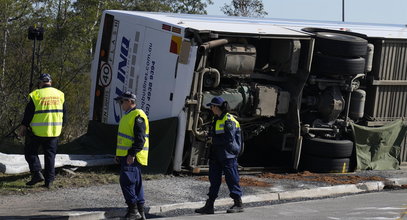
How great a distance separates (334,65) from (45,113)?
16.7 feet

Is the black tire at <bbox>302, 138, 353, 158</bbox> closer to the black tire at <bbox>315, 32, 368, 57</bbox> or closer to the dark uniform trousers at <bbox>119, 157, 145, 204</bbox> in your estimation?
the black tire at <bbox>315, 32, 368, 57</bbox>

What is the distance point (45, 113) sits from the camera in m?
11.2

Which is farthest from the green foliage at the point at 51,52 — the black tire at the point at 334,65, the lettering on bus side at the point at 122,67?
the black tire at the point at 334,65

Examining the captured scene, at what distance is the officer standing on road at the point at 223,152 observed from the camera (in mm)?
10195

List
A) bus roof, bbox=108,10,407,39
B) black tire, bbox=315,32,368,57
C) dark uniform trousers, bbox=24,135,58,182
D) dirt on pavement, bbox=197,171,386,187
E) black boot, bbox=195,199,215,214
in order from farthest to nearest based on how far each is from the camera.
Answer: black tire, bbox=315,32,368,57 → dirt on pavement, bbox=197,171,386,187 → bus roof, bbox=108,10,407,39 → dark uniform trousers, bbox=24,135,58,182 → black boot, bbox=195,199,215,214

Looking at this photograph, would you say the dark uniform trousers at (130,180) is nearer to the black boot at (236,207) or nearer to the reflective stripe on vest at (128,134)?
the reflective stripe on vest at (128,134)

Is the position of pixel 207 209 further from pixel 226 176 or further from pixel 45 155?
pixel 45 155

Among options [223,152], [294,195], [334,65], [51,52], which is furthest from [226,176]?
[51,52]

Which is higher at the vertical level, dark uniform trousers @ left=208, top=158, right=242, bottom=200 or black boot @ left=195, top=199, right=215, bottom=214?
dark uniform trousers @ left=208, top=158, right=242, bottom=200

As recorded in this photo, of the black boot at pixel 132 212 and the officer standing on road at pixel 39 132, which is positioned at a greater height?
the officer standing on road at pixel 39 132

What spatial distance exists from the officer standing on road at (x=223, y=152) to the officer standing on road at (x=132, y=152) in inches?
41.0

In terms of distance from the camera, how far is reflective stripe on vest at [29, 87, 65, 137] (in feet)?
36.5

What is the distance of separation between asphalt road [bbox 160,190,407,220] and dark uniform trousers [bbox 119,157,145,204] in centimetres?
74

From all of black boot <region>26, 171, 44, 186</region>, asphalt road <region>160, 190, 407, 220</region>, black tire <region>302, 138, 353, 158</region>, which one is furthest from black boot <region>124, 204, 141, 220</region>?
black tire <region>302, 138, 353, 158</region>
